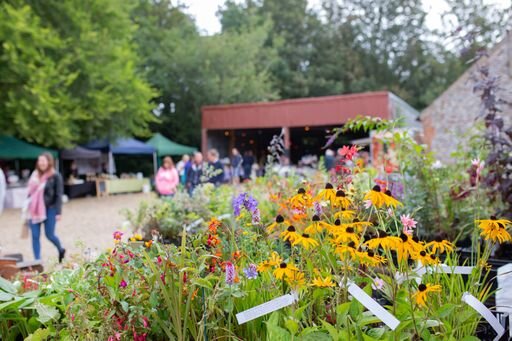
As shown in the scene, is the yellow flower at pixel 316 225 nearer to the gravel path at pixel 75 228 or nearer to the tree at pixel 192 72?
the gravel path at pixel 75 228

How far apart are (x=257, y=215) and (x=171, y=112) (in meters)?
26.7

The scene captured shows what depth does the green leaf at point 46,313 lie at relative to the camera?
189cm

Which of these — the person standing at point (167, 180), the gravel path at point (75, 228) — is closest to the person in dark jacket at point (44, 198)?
the gravel path at point (75, 228)

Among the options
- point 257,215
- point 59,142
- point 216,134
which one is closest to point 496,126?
point 257,215

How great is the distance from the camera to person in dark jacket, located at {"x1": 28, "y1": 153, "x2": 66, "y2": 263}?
232 inches

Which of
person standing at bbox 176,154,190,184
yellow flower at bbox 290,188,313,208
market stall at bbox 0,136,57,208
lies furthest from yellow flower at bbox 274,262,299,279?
market stall at bbox 0,136,57,208

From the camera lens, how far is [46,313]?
6.24ft

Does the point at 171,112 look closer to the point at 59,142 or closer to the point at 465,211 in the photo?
the point at 59,142

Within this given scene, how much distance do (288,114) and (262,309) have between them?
20.7 m

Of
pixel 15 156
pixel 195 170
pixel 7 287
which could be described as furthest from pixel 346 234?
pixel 15 156

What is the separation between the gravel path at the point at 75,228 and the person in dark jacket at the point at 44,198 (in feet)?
1.31

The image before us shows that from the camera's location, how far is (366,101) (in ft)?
64.3

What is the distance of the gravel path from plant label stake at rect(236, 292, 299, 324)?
4.08 metres

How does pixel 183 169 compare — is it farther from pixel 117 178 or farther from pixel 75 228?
pixel 117 178
